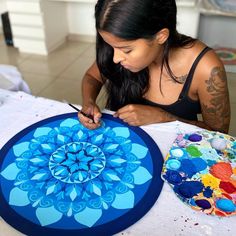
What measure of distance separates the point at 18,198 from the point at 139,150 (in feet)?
1.01

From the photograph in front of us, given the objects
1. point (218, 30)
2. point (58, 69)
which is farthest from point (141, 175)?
point (218, 30)

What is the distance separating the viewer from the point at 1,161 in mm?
792

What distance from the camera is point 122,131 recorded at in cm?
Answer: 88

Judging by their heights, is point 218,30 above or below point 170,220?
below

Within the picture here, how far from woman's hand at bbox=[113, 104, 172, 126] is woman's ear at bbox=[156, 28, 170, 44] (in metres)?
0.20

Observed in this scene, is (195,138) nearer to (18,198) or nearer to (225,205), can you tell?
(225,205)

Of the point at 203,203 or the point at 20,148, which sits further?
the point at 20,148

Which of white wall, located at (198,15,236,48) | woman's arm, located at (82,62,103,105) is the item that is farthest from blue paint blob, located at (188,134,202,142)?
white wall, located at (198,15,236,48)

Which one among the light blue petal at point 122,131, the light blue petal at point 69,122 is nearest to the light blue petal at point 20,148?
the light blue petal at point 69,122

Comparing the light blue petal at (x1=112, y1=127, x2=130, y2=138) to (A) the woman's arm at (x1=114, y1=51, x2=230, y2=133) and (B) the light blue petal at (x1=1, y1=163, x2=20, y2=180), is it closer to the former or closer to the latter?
(A) the woman's arm at (x1=114, y1=51, x2=230, y2=133)

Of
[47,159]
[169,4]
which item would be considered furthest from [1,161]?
[169,4]

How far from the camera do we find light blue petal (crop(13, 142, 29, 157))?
0.81 m

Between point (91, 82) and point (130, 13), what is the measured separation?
16.6 inches

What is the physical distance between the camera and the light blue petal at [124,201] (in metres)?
0.66
